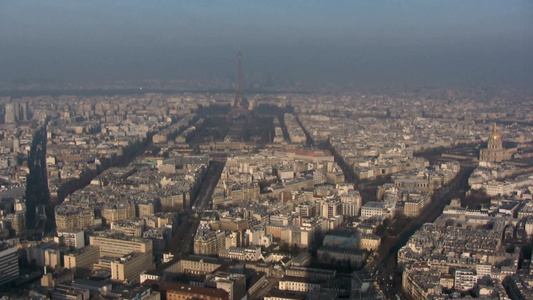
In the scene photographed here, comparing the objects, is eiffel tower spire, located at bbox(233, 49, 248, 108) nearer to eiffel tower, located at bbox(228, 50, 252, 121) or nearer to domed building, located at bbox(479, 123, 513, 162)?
eiffel tower, located at bbox(228, 50, 252, 121)

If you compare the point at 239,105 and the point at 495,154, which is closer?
the point at 495,154

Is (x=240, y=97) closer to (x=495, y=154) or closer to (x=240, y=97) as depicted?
(x=240, y=97)

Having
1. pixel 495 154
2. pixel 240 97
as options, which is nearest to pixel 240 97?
pixel 240 97

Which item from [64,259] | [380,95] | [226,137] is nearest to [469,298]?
[64,259]

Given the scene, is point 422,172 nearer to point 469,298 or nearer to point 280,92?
point 469,298

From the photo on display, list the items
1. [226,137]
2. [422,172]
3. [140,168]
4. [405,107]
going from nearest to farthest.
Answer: [422,172] < [140,168] < [226,137] < [405,107]

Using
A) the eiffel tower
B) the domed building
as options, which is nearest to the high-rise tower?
the eiffel tower

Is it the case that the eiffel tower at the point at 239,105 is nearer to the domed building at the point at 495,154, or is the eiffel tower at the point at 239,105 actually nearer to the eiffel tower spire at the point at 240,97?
the eiffel tower spire at the point at 240,97

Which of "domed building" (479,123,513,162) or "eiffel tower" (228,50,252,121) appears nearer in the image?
"domed building" (479,123,513,162)
